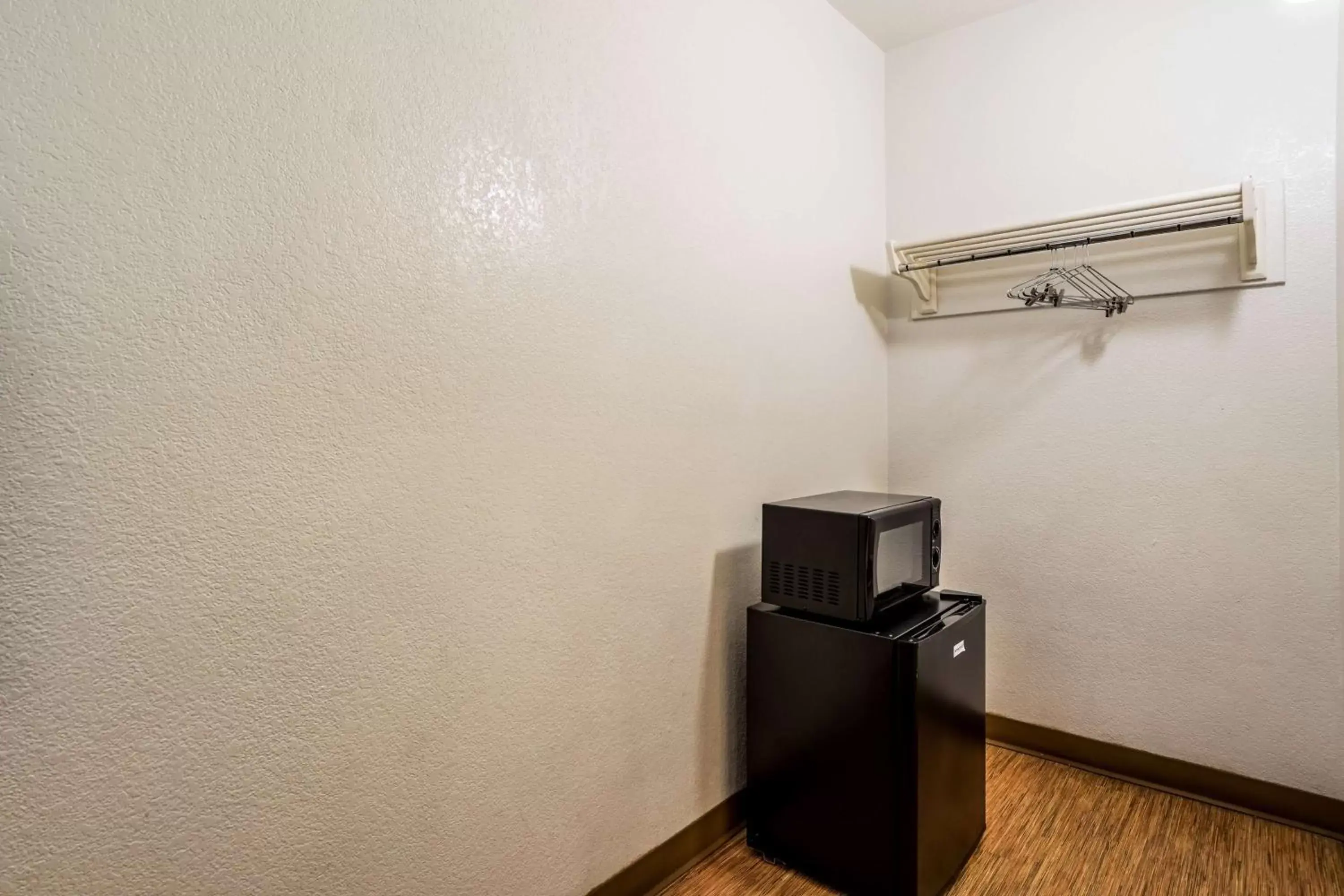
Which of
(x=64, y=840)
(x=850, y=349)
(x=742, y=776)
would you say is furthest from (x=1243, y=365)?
(x=64, y=840)

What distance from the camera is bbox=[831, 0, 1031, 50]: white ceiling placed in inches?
98.7

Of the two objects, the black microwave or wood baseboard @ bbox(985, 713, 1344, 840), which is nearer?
the black microwave

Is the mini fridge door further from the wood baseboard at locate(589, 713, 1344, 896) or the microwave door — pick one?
the wood baseboard at locate(589, 713, 1344, 896)

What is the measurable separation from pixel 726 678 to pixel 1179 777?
1551 mm

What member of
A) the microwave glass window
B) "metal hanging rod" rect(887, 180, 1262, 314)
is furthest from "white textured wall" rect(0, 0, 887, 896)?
"metal hanging rod" rect(887, 180, 1262, 314)

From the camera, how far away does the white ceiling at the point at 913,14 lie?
251 centimetres

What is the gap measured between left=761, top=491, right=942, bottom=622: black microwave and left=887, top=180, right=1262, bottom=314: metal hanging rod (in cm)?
101

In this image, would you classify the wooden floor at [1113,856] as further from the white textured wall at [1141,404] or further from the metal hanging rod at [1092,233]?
the metal hanging rod at [1092,233]

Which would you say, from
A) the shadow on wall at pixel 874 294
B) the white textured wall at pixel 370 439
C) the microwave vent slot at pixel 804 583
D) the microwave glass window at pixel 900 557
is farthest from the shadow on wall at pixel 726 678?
the shadow on wall at pixel 874 294

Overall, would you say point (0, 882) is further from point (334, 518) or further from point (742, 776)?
point (742, 776)

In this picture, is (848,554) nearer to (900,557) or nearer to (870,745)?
(900,557)

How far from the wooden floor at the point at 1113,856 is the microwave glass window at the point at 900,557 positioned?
2.60 feet

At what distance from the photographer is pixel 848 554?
1749 millimetres

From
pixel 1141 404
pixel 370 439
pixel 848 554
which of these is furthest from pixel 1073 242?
pixel 370 439
